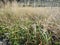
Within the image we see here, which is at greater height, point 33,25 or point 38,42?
point 33,25

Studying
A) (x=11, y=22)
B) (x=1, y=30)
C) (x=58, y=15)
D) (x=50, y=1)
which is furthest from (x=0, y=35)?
(x=50, y=1)

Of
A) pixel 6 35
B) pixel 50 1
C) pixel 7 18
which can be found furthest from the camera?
pixel 50 1

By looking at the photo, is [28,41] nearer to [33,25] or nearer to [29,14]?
[33,25]

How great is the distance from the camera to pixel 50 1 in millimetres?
13547

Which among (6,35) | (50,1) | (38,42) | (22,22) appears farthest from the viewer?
(50,1)

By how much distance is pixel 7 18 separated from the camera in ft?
24.3

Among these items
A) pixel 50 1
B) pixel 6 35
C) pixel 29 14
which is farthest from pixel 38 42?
pixel 50 1

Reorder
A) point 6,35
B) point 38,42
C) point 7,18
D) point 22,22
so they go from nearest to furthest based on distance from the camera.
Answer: point 38,42, point 6,35, point 22,22, point 7,18

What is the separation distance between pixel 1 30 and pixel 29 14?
1479 mm

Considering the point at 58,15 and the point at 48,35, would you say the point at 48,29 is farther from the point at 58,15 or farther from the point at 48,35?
the point at 58,15

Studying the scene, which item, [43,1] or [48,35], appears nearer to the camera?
[48,35]

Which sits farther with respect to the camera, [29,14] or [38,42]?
[29,14]

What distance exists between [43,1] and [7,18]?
6580 millimetres

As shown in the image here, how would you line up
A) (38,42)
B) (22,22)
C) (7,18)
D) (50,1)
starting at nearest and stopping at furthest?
(38,42), (22,22), (7,18), (50,1)
